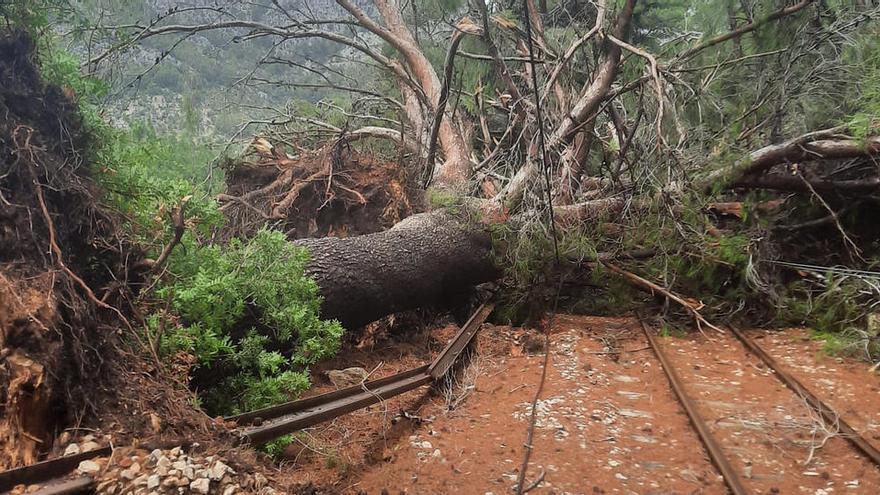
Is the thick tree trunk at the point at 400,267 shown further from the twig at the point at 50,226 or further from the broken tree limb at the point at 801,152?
the broken tree limb at the point at 801,152

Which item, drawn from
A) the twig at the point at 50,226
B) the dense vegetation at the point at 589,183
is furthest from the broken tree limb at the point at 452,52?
the twig at the point at 50,226

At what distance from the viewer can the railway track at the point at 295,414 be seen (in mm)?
2029

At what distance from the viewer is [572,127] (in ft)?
23.0

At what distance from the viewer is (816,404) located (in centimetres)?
372

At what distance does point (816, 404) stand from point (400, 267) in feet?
11.8

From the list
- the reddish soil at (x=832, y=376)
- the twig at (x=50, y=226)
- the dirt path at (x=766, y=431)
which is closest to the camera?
the twig at (x=50, y=226)

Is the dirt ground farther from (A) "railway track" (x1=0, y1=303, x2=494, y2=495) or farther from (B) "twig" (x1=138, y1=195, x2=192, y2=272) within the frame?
(B) "twig" (x1=138, y1=195, x2=192, y2=272)

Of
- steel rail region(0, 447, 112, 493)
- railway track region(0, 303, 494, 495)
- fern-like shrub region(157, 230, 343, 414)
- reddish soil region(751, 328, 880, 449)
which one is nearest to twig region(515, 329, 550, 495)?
railway track region(0, 303, 494, 495)

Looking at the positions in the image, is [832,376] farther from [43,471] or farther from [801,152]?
[43,471]

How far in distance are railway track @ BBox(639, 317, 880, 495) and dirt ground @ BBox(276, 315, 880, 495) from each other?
0.05 meters

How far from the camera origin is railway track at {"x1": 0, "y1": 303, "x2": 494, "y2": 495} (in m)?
2.03

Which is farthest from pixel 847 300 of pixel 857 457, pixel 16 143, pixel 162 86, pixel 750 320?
pixel 162 86

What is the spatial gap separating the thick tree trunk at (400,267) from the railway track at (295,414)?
1.91ft

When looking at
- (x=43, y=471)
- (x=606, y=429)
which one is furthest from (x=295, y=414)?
(x=606, y=429)
